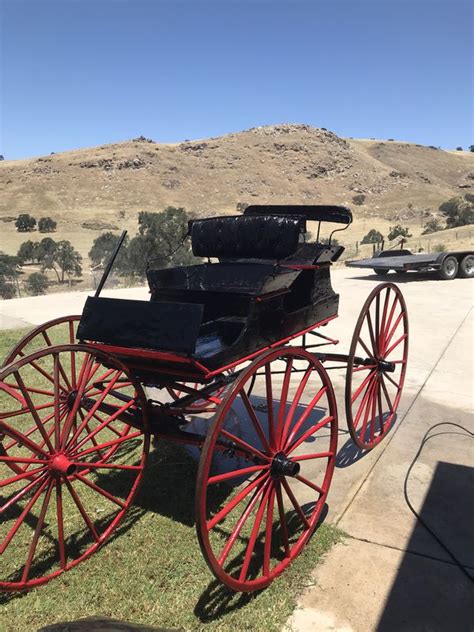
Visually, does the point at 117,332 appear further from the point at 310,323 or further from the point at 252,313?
the point at 310,323

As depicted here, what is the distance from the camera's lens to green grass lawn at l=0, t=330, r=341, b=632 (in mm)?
2545

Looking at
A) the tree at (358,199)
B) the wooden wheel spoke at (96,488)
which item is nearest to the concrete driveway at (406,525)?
the wooden wheel spoke at (96,488)

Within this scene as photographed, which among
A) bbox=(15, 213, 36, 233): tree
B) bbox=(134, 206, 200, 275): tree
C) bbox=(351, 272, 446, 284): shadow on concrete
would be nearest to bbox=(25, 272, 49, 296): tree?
bbox=(134, 206, 200, 275): tree

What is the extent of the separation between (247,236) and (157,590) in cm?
305

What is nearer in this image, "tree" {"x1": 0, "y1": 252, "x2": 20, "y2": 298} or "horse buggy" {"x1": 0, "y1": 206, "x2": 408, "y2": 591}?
"horse buggy" {"x1": 0, "y1": 206, "x2": 408, "y2": 591}

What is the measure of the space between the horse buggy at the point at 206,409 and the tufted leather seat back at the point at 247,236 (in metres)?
0.01

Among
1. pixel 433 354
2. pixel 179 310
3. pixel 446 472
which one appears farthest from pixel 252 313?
pixel 433 354

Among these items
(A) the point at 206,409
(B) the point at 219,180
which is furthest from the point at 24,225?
(A) the point at 206,409

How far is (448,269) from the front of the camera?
15.2 metres

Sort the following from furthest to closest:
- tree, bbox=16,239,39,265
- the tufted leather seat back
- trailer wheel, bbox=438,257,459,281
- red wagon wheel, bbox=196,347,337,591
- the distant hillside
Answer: the distant hillside, tree, bbox=16,239,39,265, trailer wheel, bbox=438,257,459,281, the tufted leather seat back, red wagon wheel, bbox=196,347,337,591

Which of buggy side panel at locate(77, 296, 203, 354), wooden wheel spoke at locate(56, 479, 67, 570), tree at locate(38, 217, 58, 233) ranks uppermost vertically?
tree at locate(38, 217, 58, 233)

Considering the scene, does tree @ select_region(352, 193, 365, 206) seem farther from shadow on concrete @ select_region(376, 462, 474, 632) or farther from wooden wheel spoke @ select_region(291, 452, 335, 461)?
wooden wheel spoke @ select_region(291, 452, 335, 461)

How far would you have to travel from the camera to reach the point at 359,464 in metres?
4.15

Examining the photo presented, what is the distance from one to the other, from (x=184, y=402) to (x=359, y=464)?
1799 millimetres
